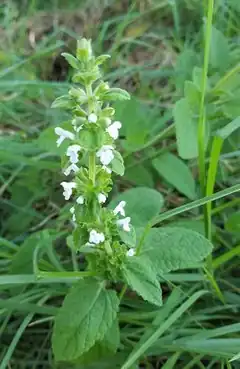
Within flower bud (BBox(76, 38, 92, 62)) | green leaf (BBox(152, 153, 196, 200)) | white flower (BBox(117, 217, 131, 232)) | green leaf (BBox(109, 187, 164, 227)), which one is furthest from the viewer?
green leaf (BBox(152, 153, 196, 200))

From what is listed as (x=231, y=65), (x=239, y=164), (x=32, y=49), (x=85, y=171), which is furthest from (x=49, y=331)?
(x=32, y=49)

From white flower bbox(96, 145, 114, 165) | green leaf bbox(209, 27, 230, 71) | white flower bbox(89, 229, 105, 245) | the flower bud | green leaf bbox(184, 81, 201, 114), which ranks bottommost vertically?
white flower bbox(89, 229, 105, 245)

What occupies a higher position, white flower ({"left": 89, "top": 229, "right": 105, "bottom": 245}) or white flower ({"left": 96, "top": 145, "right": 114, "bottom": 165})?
white flower ({"left": 96, "top": 145, "right": 114, "bottom": 165})

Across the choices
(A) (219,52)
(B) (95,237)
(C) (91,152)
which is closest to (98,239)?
(B) (95,237)

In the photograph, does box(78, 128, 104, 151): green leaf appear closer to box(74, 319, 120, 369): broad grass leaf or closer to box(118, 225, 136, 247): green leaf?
box(118, 225, 136, 247): green leaf

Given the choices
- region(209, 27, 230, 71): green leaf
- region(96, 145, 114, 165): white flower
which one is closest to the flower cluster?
region(96, 145, 114, 165): white flower

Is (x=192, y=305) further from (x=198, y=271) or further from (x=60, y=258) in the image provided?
(x=60, y=258)

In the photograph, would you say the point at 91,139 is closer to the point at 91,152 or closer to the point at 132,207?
the point at 91,152
